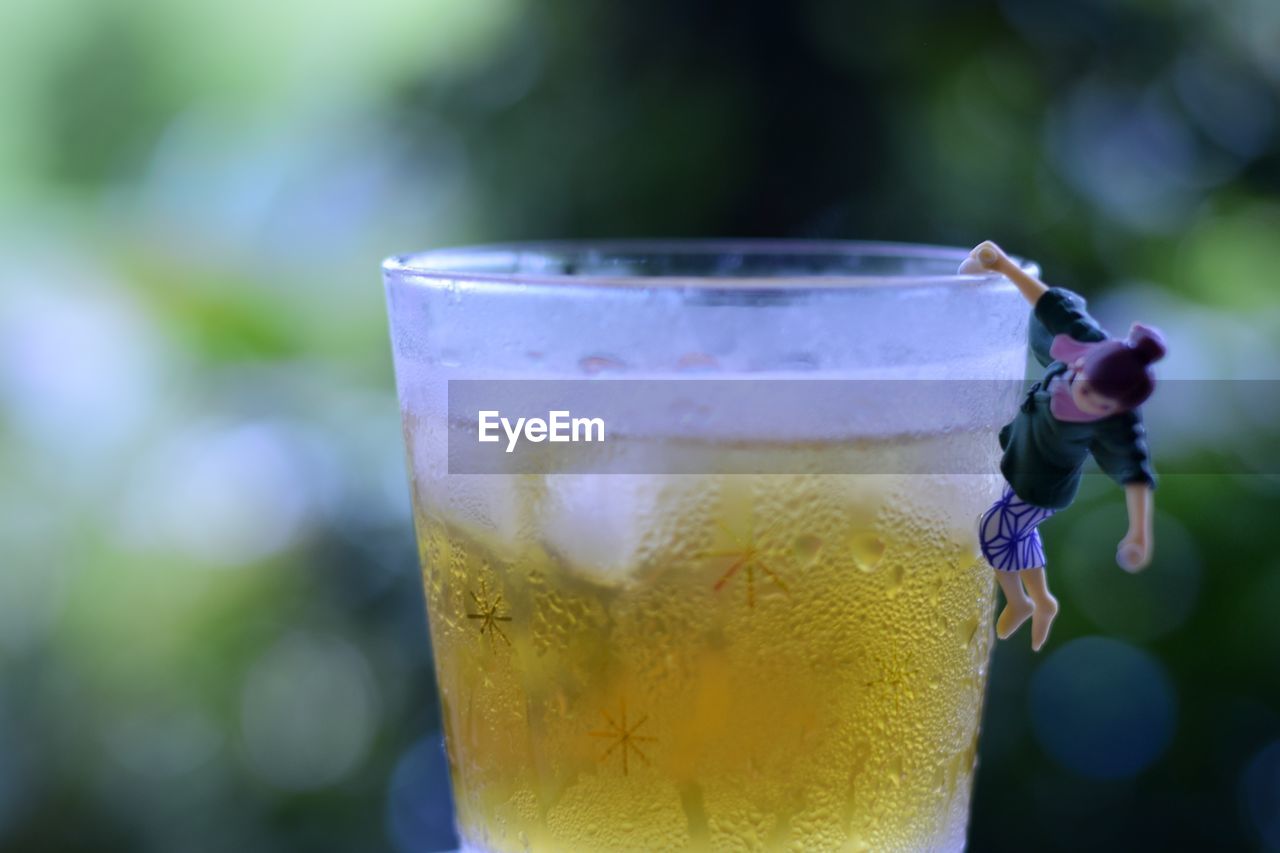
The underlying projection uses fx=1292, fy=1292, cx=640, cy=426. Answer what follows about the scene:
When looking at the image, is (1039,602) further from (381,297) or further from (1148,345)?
(381,297)

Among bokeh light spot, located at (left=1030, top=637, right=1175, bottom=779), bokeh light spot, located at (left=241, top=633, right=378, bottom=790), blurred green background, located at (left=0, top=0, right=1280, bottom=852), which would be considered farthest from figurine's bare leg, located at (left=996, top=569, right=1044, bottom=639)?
bokeh light spot, located at (left=241, top=633, right=378, bottom=790)

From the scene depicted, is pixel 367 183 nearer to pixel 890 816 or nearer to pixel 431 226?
pixel 431 226

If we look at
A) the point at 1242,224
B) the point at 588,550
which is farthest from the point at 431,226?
the point at 588,550

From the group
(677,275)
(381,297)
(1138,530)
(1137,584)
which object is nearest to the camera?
(1138,530)

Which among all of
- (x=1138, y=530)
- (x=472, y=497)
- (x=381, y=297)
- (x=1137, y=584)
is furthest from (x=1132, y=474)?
(x=381, y=297)

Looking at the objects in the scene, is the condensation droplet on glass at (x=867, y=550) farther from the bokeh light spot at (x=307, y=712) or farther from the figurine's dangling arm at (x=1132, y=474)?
the bokeh light spot at (x=307, y=712)
